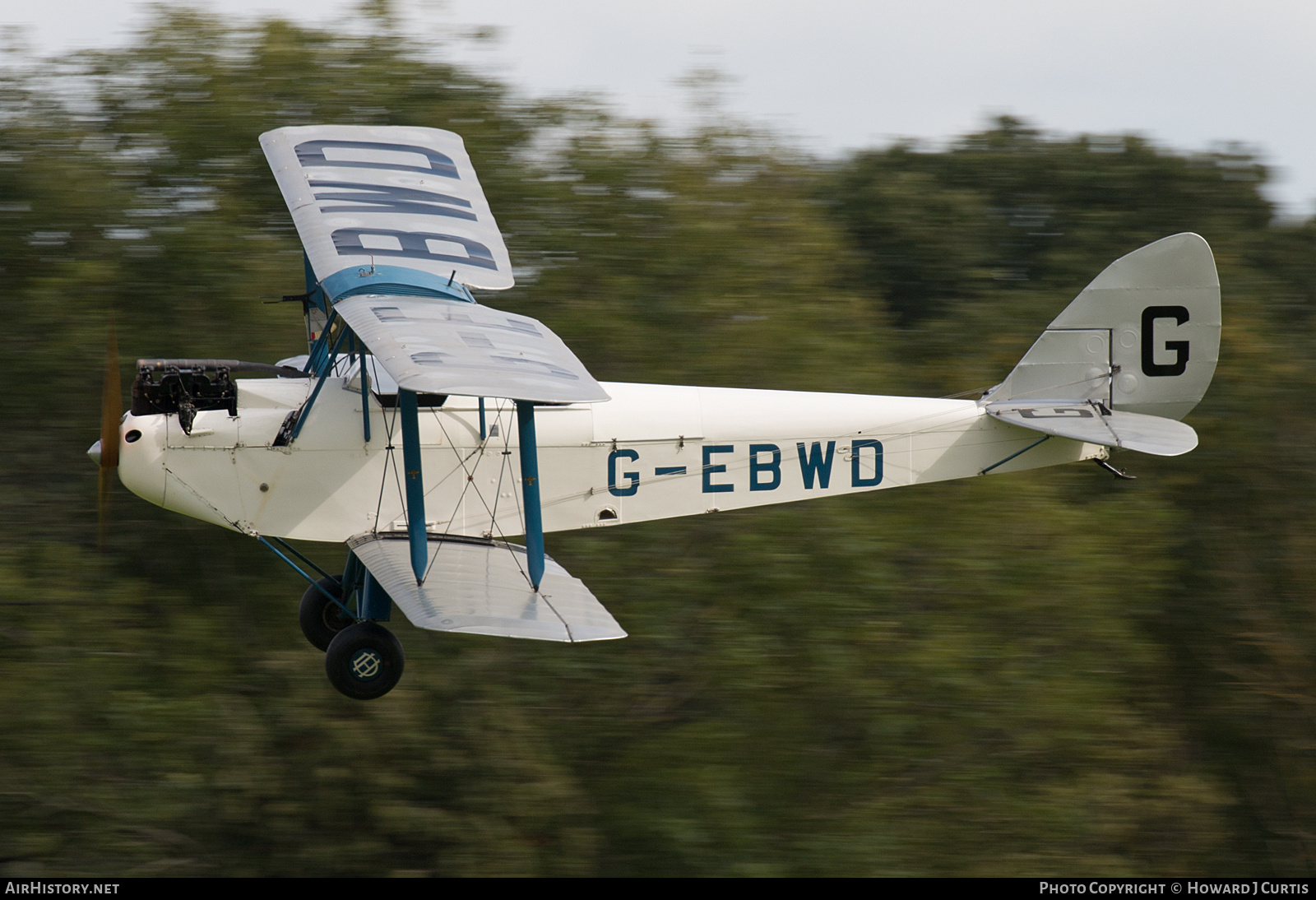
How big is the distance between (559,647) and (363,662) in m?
4.61

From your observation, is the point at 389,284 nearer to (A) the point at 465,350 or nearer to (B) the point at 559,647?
(A) the point at 465,350

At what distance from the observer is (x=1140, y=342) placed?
9781 millimetres

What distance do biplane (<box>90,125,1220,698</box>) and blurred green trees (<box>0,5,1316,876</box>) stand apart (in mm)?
2928

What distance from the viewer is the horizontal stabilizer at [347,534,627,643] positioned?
22.2ft

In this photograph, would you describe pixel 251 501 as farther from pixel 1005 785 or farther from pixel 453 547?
pixel 1005 785

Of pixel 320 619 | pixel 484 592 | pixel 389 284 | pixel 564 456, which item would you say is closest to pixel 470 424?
pixel 564 456

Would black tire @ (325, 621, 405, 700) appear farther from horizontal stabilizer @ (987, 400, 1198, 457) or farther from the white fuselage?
horizontal stabilizer @ (987, 400, 1198, 457)

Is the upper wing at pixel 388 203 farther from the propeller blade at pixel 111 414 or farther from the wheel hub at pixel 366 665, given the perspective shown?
the wheel hub at pixel 366 665

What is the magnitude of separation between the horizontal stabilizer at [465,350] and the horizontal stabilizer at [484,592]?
1216 millimetres

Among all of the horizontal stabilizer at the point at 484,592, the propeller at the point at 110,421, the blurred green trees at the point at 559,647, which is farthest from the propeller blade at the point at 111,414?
the blurred green trees at the point at 559,647

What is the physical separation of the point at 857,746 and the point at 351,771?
4.79 metres

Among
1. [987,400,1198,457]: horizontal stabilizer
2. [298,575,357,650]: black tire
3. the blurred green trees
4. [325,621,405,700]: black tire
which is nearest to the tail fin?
[987,400,1198,457]: horizontal stabilizer

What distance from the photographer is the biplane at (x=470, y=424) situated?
727cm
